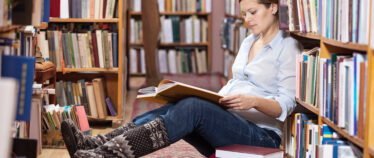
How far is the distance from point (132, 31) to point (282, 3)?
4683mm

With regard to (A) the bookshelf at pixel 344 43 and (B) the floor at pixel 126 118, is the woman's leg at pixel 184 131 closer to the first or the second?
(A) the bookshelf at pixel 344 43

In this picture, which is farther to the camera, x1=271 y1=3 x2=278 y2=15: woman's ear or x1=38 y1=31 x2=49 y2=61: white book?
x1=38 y1=31 x2=49 y2=61: white book

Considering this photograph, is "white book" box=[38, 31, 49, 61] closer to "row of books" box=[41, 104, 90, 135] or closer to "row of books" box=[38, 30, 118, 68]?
"row of books" box=[38, 30, 118, 68]

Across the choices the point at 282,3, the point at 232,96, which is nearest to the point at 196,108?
the point at 232,96

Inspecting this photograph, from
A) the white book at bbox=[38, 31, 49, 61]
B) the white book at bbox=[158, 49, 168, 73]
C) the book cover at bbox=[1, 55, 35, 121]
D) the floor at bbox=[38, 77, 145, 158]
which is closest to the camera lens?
the book cover at bbox=[1, 55, 35, 121]

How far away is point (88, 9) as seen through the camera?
12.4 feet

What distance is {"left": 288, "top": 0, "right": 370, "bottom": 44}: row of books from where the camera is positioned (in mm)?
1577

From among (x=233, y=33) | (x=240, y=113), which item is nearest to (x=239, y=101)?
(x=240, y=113)

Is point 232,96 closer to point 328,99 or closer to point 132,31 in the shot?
point 328,99

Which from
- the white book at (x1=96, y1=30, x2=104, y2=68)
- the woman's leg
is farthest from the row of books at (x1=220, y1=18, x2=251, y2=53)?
the woman's leg

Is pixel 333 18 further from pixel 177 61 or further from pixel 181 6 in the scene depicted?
pixel 177 61

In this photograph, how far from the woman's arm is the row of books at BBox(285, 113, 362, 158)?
123 millimetres

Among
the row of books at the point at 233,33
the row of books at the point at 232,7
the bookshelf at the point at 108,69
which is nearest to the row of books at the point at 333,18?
the bookshelf at the point at 108,69

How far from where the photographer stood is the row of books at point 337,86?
157 cm
